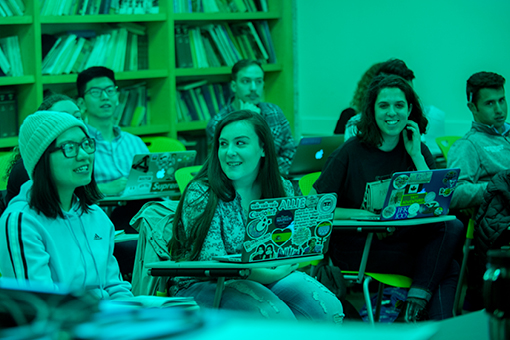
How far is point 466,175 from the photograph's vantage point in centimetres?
335

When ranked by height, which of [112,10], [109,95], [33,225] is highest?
[112,10]

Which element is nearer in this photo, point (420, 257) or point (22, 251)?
point (22, 251)

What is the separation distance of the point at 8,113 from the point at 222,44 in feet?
5.82

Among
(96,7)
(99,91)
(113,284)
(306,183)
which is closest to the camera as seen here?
(113,284)

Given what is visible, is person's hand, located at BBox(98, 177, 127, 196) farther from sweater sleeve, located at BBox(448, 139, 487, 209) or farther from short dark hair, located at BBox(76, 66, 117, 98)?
sweater sleeve, located at BBox(448, 139, 487, 209)

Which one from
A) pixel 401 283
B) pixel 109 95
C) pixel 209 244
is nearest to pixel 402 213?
pixel 401 283

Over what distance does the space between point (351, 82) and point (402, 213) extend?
298 cm

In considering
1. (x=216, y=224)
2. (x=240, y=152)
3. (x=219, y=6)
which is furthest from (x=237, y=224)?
(x=219, y=6)

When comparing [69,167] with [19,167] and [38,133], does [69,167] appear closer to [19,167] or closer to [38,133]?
[38,133]

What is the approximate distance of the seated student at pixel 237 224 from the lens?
225 cm

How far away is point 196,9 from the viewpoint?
5.09 metres

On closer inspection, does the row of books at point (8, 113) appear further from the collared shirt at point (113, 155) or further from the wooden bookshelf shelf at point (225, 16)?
the wooden bookshelf shelf at point (225, 16)

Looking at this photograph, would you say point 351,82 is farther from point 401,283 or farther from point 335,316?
point 335,316

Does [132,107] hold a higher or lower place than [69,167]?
higher
